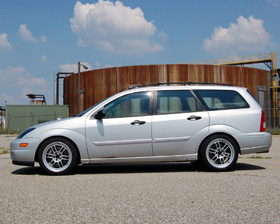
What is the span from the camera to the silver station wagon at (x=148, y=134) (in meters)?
6.31

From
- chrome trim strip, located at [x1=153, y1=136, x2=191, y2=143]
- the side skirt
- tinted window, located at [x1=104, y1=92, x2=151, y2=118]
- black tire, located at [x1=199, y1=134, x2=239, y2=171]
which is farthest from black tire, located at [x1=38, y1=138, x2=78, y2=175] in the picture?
black tire, located at [x1=199, y1=134, x2=239, y2=171]

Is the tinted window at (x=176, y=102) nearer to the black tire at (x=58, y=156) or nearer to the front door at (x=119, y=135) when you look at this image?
the front door at (x=119, y=135)

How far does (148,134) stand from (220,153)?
1378 millimetres

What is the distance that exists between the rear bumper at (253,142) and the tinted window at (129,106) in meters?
1.82

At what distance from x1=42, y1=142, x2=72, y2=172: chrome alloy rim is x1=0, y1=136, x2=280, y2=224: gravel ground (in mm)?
247

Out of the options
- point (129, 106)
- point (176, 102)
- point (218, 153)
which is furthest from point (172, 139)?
point (129, 106)

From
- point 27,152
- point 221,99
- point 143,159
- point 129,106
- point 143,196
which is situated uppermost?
point 221,99

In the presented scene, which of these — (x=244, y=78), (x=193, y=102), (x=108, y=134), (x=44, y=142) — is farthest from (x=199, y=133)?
(x=244, y=78)

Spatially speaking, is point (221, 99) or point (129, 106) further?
point (221, 99)

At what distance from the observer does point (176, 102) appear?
669 centimetres

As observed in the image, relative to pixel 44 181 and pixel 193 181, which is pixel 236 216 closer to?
pixel 193 181

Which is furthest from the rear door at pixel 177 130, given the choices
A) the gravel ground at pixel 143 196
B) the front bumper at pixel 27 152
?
the front bumper at pixel 27 152

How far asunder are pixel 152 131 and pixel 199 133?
A: 0.86 m

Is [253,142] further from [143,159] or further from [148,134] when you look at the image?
[143,159]
